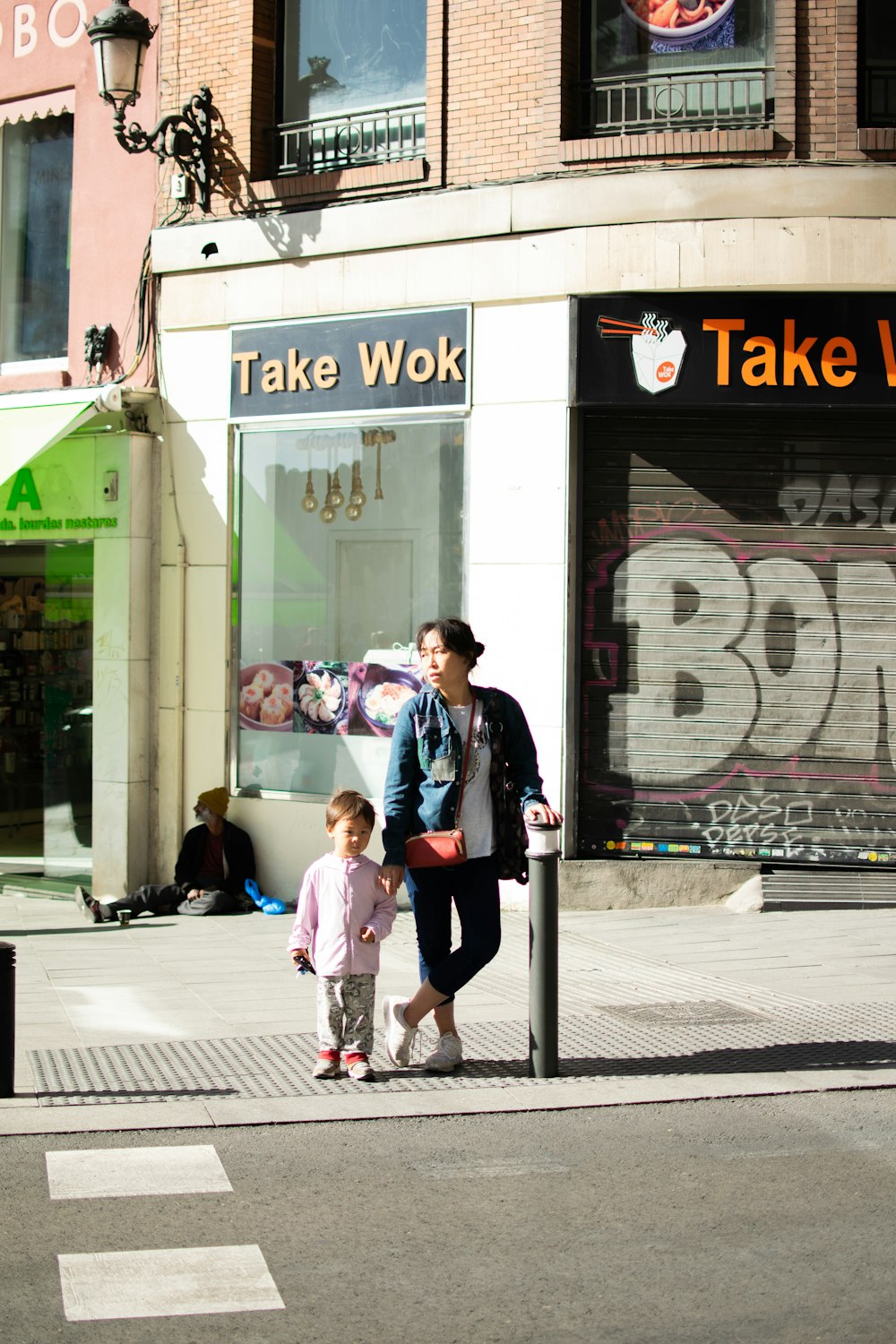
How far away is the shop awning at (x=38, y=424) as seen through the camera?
11820mm

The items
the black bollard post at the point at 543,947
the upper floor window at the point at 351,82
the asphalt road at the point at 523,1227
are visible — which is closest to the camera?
the asphalt road at the point at 523,1227

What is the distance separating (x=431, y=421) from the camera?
11.3m

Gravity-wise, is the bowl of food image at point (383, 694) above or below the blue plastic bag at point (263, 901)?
above

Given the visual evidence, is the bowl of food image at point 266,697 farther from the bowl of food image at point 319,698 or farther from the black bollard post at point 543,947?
the black bollard post at point 543,947

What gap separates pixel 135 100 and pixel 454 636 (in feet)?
24.6

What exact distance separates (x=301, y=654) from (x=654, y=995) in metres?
4.74

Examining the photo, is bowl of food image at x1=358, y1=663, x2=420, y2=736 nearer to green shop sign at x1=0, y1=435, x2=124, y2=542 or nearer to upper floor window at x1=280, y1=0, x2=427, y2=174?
green shop sign at x1=0, y1=435, x2=124, y2=542

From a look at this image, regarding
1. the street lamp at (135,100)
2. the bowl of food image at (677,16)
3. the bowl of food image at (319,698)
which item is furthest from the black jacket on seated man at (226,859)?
the bowl of food image at (677,16)

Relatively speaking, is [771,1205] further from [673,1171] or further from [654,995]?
[654,995]

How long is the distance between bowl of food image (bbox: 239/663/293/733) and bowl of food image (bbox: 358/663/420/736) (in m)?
0.65

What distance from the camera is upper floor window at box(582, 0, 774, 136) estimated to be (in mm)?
10703

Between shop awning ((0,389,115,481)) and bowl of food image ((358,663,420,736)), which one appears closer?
bowl of food image ((358,663,420,736))

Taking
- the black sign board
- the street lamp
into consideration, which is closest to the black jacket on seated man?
the black sign board

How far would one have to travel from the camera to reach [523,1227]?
15.7 ft
